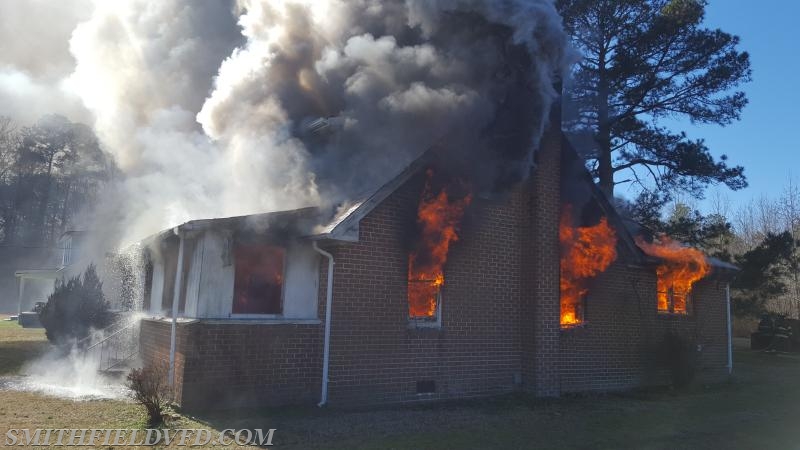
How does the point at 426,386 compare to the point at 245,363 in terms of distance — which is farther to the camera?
the point at 426,386

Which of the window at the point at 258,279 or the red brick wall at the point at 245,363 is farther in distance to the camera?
the window at the point at 258,279

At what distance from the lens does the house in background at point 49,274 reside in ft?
80.8

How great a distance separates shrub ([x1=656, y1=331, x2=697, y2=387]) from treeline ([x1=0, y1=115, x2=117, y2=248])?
35654mm

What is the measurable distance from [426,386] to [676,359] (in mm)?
6589

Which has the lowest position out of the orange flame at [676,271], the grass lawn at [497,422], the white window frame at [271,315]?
the grass lawn at [497,422]

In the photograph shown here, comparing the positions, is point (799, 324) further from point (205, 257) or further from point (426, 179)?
point (205, 257)

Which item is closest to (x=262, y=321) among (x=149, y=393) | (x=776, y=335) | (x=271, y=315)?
(x=271, y=315)

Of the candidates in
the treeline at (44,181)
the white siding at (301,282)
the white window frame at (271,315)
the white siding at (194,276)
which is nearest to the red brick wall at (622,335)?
the white siding at (301,282)

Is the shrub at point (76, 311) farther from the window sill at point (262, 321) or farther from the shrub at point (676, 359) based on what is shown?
the shrub at point (676, 359)

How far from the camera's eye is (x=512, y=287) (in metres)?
11.5

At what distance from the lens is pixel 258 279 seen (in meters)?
9.43

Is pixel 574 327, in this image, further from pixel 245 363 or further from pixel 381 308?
pixel 245 363

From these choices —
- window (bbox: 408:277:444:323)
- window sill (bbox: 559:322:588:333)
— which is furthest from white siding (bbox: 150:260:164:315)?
window sill (bbox: 559:322:588:333)

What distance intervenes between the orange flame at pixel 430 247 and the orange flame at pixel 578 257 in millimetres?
2827
